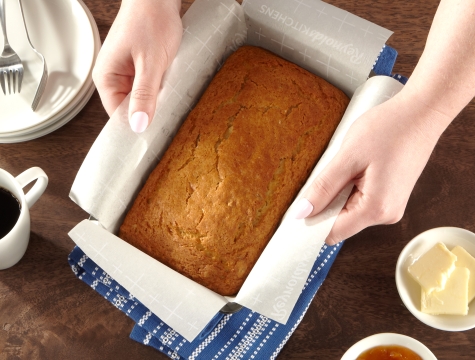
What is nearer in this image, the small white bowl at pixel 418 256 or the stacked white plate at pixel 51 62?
the small white bowl at pixel 418 256

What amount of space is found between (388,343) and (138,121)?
75 cm

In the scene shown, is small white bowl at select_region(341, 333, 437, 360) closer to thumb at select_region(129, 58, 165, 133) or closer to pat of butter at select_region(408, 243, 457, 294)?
pat of butter at select_region(408, 243, 457, 294)

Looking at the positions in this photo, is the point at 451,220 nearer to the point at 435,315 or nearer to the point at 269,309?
the point at 435,315

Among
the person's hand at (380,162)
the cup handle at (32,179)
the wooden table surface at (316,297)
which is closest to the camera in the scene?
the person's hand at (380,162)

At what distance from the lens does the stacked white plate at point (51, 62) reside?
4.27 ft

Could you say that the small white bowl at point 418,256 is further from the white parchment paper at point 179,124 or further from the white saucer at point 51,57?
the white saucer at point 51,57

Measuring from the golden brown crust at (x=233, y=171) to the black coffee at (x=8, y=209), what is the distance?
247 mm

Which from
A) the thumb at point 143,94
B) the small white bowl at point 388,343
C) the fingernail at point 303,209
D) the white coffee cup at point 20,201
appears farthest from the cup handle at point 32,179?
the small white bowl at point 388,343

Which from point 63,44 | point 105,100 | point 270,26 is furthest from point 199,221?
point 63,44

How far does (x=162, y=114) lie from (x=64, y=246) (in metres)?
0.42

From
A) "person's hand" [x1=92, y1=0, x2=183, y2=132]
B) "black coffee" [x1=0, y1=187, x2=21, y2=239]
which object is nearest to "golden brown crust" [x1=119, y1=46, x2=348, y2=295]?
"person's hand" [x1=92, y1=0, x2=183, y2=132]

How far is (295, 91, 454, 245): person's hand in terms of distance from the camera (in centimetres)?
104

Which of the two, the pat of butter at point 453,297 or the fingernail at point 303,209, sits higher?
the fingernail at point 303,209

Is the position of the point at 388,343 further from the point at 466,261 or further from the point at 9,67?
the point at 9,67
